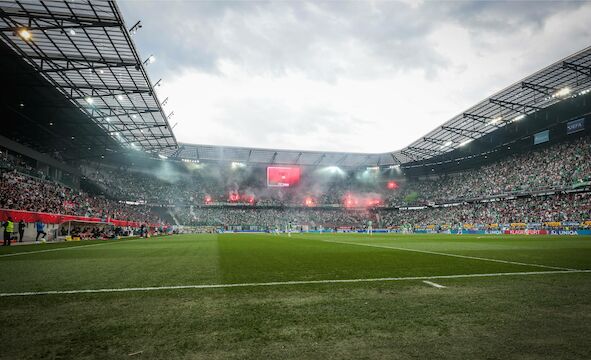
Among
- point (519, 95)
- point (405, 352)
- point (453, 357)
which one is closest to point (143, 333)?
point (405, 352)

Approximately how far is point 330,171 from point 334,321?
77.2m

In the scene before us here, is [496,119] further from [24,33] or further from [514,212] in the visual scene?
[24,33]

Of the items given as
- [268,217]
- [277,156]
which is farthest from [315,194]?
[277,156]

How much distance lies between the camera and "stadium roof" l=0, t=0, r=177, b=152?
1716 centimetres

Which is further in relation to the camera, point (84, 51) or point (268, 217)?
point (268, 217)

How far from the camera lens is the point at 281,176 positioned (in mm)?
62906

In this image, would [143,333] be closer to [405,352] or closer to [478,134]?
[405,352]

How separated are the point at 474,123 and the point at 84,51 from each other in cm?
4697

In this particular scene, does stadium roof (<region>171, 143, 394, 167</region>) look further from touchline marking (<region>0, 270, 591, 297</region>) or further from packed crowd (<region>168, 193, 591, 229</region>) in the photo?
touchline marking (<region>0, 270, 591, 297</region>)

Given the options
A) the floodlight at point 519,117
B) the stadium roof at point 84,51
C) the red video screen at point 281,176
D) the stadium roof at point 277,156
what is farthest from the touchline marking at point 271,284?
the stadium roof at point 277,156

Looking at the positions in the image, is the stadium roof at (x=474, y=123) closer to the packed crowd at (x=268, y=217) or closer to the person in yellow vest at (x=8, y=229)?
the packed crowd at (x=268, y=217)

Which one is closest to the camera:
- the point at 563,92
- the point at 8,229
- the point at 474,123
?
the point at 8,229

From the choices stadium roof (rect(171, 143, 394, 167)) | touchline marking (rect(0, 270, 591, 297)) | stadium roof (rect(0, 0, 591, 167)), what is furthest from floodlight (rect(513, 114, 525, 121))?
touchline marking (rect(0, 270, 591, 297))

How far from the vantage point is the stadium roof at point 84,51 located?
17156 mm
